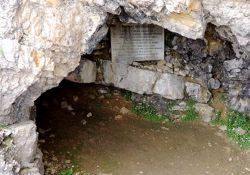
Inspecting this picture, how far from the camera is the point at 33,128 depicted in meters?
6.93

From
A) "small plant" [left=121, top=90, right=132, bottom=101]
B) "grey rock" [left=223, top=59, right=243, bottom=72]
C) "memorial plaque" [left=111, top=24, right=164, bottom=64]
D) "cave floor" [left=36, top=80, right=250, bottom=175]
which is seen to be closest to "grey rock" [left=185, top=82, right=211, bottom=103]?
"cave floor" [left=36, top=80, right=250, bottom=175]

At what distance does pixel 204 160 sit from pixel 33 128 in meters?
3.68

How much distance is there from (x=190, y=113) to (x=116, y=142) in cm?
217

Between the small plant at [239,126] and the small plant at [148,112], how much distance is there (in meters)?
1.52

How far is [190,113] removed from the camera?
10.2 meters

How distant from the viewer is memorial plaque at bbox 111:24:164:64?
33.1 feet

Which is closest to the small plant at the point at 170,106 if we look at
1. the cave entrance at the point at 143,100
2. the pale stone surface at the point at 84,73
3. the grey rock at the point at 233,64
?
the cave entrance at the point at 143,100

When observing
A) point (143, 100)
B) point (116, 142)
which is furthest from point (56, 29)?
point (143, 100)

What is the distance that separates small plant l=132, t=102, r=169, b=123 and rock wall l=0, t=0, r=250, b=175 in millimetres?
3339

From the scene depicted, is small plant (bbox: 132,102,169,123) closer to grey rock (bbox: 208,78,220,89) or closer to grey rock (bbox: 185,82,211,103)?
grey rock (bbox: 185,82,211,103)

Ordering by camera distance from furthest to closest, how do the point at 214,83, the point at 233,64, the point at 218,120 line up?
the point at 214,83 → the point at 218,120 → the point at 233,64

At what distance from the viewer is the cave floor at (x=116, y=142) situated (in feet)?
27.2

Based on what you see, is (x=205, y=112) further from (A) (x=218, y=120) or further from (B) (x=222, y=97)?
(B) (x=222, y=97)

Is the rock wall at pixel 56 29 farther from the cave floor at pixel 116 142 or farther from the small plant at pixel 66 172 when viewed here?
the cave floor at pixel 116 142
